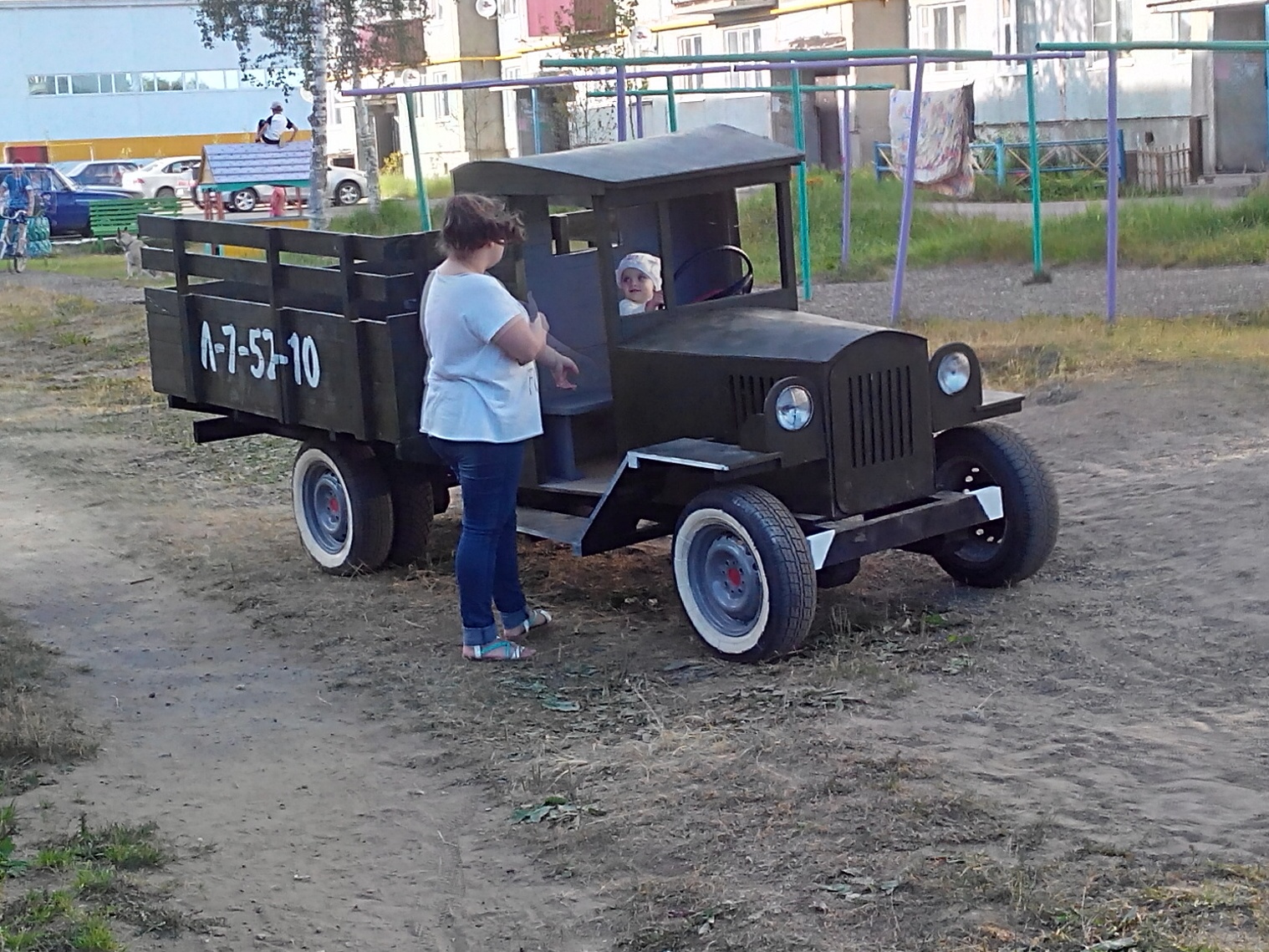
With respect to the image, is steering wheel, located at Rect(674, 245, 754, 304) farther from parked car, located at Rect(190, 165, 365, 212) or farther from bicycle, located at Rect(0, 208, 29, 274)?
parked car, located at Rect(190, 165, 365, 212)

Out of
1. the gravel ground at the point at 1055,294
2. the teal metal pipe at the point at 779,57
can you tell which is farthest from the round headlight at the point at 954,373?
the gravel ground at the point at 1055,294

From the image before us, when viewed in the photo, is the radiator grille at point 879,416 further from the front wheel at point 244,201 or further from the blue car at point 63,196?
the front wheel at point 244,201

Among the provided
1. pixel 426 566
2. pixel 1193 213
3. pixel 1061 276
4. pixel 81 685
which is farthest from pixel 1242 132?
pixel 81 685

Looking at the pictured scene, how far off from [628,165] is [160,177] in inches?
1424

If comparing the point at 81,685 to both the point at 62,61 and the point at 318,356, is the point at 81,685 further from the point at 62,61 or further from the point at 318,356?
the point at 62,61

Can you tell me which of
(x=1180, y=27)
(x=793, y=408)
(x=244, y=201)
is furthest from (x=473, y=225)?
(x=244, y=201)

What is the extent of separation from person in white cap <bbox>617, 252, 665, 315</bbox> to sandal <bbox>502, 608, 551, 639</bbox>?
122 centimetres

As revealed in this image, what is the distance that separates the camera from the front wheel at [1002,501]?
642 cm

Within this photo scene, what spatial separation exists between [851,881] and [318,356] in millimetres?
3826

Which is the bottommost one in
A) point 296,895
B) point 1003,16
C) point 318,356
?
point 296,895

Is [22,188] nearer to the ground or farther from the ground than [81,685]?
farther from the ground

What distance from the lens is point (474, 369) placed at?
598 cm

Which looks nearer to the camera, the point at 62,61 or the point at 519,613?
the point at 519,613

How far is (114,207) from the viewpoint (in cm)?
3119
